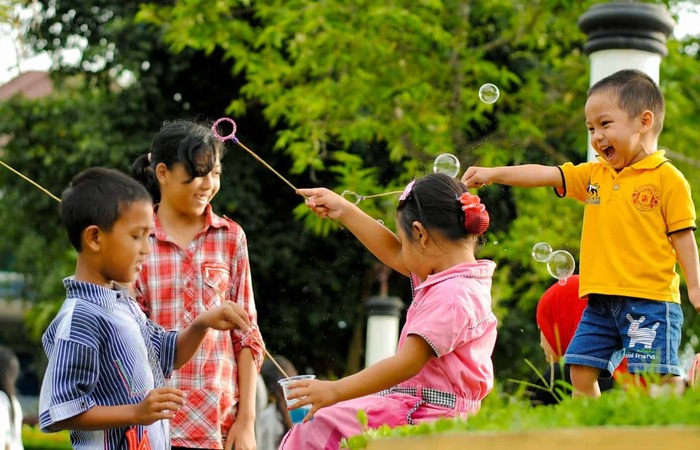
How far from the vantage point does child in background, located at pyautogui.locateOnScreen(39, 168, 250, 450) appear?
3.39 metres

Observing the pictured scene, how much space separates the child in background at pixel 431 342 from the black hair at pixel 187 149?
0.78m

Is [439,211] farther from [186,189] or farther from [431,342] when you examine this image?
[186,189]

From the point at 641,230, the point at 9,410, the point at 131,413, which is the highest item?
the point at 641,230

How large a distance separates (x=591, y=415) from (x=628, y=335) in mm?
1745

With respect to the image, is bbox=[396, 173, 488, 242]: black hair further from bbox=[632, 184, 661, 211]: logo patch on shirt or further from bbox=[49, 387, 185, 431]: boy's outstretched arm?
bbox=[49, 387, 185, 431]: boy's outstretched arm

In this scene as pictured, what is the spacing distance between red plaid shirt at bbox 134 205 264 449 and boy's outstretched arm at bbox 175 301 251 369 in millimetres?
295

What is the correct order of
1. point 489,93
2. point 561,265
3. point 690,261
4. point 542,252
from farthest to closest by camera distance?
point 489,93, point 542,252, point 561,265, point 690,261

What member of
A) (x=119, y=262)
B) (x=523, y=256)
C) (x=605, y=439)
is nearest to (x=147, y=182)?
(x=119, y=262)

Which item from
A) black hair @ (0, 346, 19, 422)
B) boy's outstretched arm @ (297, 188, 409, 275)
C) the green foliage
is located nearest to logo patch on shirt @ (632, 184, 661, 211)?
boy's outstretched arm @ (297, 188, 409, 275)

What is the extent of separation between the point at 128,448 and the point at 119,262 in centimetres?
51

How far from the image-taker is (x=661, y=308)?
4.12 m

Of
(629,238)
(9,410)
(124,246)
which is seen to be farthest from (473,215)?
(9,410)

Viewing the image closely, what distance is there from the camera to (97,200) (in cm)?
360

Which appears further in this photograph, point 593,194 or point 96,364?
point 593,194
